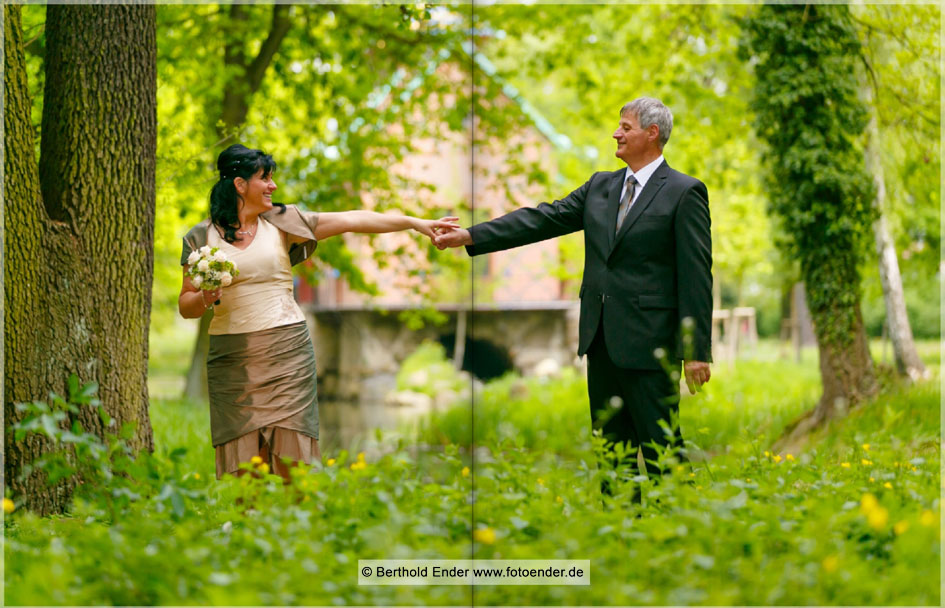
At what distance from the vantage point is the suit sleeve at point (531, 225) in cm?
396

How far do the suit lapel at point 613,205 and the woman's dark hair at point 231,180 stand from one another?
1.44 meters

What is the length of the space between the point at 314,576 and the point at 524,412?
9.70 metres

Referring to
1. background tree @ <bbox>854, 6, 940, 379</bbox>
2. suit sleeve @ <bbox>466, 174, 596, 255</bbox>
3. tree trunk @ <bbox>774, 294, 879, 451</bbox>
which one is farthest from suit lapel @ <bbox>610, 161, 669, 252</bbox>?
background tree @ <bbox>854, 6, 940, 379</bbox>

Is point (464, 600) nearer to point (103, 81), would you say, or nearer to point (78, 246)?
point (78, 246)

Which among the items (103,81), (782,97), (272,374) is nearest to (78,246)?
(103,81)

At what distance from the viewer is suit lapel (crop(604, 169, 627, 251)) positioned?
12.1 ft

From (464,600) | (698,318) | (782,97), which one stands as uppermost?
(782,97)

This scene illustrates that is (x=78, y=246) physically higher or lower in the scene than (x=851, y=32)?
lower

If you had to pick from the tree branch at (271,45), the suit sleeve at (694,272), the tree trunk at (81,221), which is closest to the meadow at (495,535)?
the suit sleeve at (694,272)

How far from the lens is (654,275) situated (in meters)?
3.63

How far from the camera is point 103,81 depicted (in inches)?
161

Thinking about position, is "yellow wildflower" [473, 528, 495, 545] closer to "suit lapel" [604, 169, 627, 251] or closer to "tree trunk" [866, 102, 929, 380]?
"suit lapel" [604, 169, 627, 251]

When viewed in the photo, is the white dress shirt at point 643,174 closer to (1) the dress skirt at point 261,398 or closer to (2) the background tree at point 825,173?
(1) the dress skirt at point 261,398

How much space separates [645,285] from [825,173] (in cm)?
429
